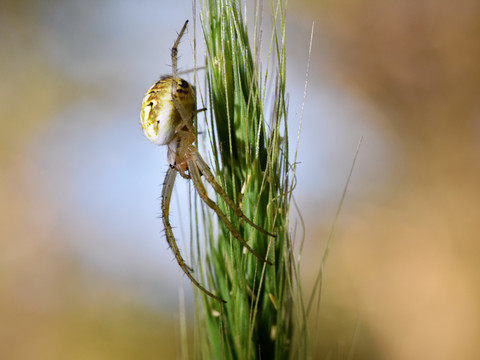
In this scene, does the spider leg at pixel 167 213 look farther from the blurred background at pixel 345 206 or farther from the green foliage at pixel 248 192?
the blurred background at pixel 345 206

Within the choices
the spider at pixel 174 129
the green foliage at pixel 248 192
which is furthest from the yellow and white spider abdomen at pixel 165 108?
the green foliage at pixel 248 192

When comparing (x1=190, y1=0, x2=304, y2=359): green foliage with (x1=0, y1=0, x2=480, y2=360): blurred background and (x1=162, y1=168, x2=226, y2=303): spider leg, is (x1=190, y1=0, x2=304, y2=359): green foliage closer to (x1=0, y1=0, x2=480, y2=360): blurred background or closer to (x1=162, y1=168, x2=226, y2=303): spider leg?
(x1=162, y1=168, x2=226, y2=303): spider leg

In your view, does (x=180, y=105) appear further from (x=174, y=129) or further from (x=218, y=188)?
(x=218, y=188)

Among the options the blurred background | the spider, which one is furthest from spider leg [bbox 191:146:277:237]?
the blurred background

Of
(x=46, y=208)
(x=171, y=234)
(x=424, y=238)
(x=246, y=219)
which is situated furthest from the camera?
(x=46, y=208)

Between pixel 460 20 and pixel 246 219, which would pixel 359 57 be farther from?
pixel 246 219

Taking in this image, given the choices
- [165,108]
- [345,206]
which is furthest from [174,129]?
[345,206]

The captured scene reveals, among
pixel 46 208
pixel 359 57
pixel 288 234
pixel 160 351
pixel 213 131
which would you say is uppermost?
pixel 359 57

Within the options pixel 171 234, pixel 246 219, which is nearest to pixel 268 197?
pixel 246 219
